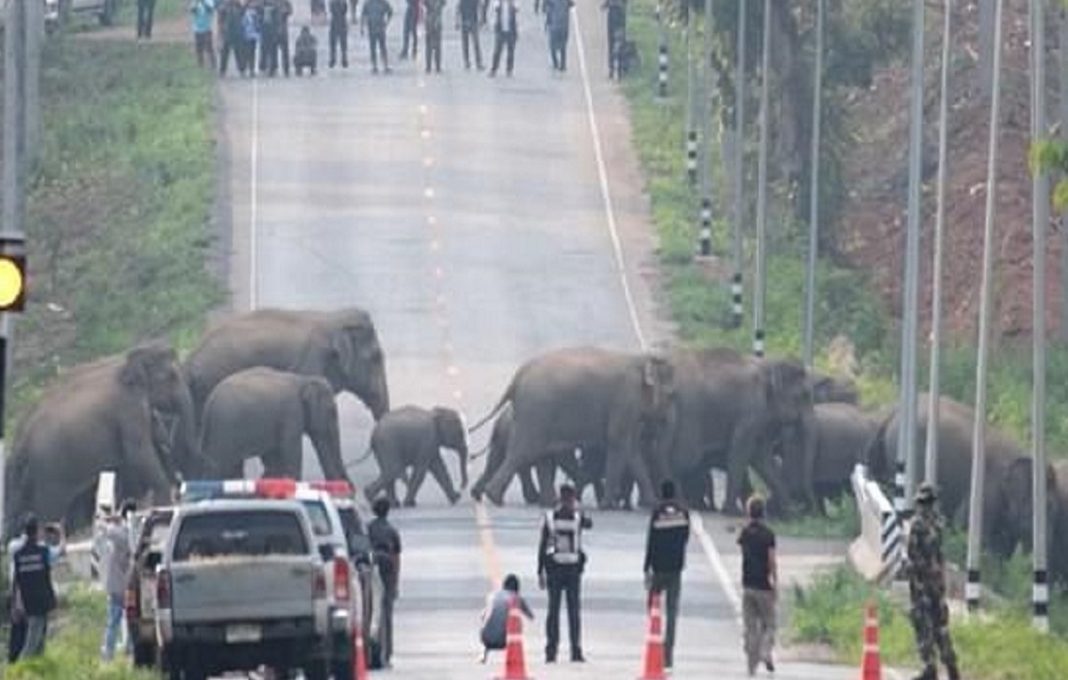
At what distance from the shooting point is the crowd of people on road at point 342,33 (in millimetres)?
98875

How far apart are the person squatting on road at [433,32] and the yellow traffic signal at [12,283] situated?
65.7 metres

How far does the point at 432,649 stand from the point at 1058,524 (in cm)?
1260

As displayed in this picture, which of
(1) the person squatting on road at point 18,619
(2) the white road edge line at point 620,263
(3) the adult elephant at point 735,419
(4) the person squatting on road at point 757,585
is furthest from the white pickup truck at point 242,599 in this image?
(3) the adult elephant at point 735,419

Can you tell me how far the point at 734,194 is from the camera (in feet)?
267

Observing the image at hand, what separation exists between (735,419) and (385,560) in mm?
19493

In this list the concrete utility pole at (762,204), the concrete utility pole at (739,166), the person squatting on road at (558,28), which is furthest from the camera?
the person squatting on road at (558,28)

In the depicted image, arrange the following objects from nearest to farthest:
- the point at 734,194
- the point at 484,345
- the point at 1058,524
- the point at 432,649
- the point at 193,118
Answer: the point at 432,649 < the point at 1058,524 < the point at 484,345 < the point at 734,194 < the point at 193,118

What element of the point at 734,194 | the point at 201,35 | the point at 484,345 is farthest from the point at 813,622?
the point at 201,35

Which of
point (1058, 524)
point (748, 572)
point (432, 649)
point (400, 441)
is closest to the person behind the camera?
point (748, 572)

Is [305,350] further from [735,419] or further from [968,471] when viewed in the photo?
[968,471]

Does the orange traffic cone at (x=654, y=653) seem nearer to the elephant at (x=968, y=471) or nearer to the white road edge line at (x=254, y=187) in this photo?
the elephant at (x=968, y=471)

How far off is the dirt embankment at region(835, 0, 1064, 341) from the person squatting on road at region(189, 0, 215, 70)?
13429 mm

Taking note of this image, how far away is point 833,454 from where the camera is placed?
63.2 meters

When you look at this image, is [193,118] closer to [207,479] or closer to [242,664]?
[207,479]
